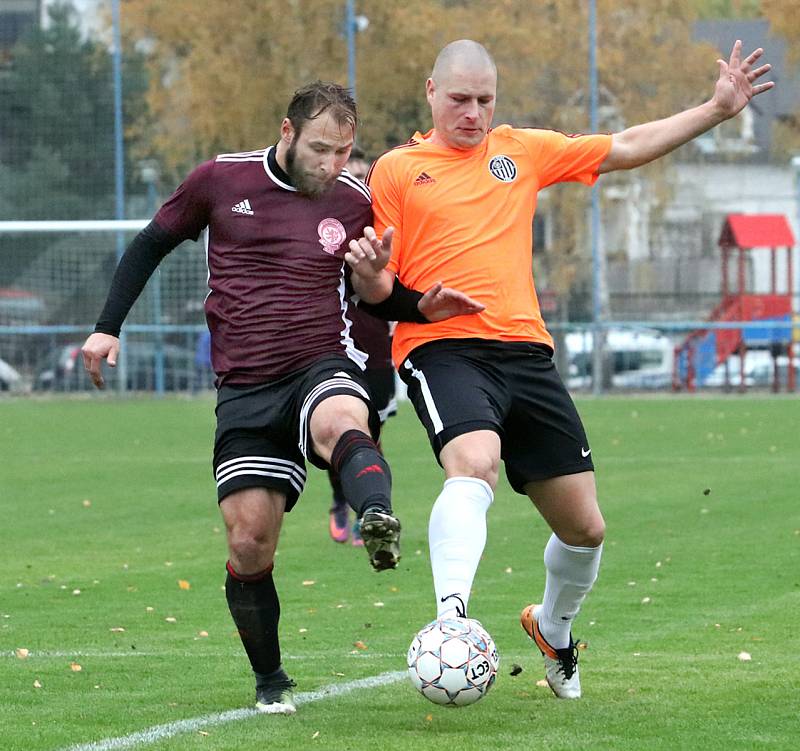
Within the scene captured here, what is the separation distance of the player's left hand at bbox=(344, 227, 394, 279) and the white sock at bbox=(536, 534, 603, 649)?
1.21 metres

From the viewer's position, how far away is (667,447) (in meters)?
17.9

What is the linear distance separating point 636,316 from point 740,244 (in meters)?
2.27

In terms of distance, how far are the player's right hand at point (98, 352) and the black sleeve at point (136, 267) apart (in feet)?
0.31

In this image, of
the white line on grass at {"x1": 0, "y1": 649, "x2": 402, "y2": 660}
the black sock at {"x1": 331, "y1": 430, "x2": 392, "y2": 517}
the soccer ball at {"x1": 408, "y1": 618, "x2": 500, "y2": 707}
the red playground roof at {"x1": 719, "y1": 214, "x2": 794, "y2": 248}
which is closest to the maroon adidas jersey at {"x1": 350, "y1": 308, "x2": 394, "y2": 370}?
the white line on grass at {"x1": 0, "y1": 649, "x2": 402, "y2": 660}

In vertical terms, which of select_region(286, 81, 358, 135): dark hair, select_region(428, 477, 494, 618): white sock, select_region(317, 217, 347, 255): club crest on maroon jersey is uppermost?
select_region(286, 81, 358, 135): dark hair

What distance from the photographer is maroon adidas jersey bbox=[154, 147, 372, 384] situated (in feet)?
18.7

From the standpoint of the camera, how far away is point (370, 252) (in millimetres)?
5535

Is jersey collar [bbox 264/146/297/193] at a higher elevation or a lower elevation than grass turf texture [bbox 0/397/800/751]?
higher

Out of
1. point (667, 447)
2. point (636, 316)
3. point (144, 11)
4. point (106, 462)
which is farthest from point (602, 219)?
point (106, 462)

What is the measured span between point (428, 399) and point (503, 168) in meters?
0.95

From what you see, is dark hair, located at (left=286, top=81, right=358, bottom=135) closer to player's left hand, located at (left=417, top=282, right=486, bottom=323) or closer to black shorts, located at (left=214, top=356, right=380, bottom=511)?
player's left hand, located at (left=417, top=282, right=486, bottom=323)

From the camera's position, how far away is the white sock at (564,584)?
593 cm

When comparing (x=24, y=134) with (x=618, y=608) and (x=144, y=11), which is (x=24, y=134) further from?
(x=618, y=608)

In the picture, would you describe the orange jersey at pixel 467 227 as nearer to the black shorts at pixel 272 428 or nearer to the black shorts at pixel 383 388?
the black shorts at pixel 272 428
